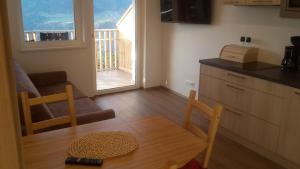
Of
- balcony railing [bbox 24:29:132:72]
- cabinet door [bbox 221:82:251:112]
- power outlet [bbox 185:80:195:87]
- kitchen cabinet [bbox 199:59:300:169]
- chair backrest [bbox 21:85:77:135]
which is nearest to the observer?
chair backrest [bbox 21:85:77:135]

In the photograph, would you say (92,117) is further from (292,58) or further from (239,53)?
(292,58)

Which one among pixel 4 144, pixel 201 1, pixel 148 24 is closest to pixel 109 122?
pixel 4 144

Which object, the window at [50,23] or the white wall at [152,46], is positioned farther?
the white wall at [152,46]

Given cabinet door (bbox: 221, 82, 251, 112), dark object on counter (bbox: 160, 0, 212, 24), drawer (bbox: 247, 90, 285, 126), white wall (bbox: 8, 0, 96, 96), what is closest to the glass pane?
white wall (bbox: 8, 0, 96, 96)

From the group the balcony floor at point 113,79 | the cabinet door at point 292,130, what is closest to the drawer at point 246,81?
the cabinet door at point 292,130

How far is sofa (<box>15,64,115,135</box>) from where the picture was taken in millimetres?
2223

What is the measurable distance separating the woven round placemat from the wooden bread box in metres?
2.09

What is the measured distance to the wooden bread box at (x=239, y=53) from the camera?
3250mm

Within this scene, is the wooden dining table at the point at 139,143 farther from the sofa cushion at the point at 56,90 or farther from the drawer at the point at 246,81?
the sofa cushion at the point at 56,90

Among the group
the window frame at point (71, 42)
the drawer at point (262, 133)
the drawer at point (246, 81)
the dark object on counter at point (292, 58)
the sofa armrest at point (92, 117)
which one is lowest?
the drawer at point (262, 133)

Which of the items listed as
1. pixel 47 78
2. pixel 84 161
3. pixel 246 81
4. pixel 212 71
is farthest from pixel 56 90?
pixel 84 161

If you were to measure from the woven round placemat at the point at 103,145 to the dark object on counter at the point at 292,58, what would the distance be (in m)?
2.05

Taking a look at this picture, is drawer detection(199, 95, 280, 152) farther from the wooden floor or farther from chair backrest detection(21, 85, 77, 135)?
chair backrest detection(21, 85, 77, 135)

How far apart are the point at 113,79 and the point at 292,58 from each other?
12.0 feet
